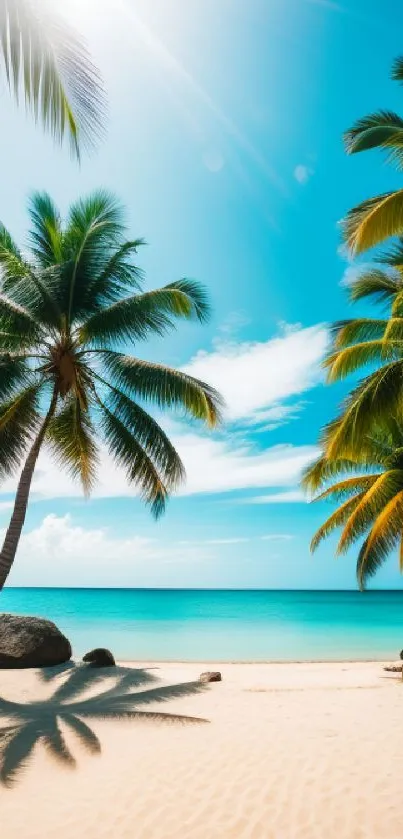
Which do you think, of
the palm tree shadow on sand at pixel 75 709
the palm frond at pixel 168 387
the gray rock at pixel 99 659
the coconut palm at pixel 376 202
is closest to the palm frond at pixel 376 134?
the coconut palm at pixel 376 202

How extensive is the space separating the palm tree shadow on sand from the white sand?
0.55 ft

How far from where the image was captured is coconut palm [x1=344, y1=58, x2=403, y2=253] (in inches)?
315

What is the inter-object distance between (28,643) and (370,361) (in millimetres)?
9259

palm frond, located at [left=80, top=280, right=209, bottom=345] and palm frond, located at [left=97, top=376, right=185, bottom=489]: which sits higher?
palm frond, located at [left=80, top=280, right=209, bottom=345]

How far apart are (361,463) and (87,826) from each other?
43.8ft

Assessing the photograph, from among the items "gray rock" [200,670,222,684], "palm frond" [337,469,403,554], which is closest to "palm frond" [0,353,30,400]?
"gray rock" [200,670,222,684]

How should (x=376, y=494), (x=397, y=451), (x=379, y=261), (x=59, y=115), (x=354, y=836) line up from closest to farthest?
(x=354, y=836), (x=59, y=115), (x=379, y=261), (x=376, y=494), (x=397, y=451)

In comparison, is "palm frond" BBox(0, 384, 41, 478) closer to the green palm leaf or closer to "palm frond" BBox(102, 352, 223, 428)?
"palm frond" BBox(102, 352, 223, 428)

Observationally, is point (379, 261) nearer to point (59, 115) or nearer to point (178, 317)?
point (178, 317)

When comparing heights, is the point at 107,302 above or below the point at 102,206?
below

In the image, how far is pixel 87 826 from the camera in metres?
4.19

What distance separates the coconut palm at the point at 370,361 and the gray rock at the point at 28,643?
7.58 metres

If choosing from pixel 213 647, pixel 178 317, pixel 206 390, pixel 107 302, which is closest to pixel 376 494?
pixel 206 390

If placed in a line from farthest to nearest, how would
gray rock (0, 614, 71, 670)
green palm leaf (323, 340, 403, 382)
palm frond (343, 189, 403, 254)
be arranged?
gray rock (0, 614, 71, 670) → green palm leaf (323, 340, 403, 382) → palm frond (343, 189, 403, 254)
